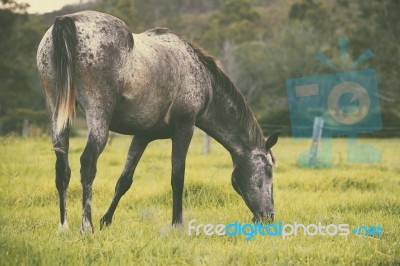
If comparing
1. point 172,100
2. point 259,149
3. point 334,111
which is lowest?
point 334,111

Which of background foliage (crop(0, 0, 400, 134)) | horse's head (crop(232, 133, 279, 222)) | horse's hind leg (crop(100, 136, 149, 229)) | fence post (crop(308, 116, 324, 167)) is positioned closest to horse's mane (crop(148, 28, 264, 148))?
horse's head (crop(232, 133, 279, 222))

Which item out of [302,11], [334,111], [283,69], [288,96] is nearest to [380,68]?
[334,111]

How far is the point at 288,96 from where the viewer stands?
3881 cm

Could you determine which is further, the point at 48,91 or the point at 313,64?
the point at 313,64

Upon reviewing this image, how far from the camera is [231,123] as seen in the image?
575cm

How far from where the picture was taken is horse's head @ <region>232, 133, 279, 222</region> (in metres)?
5.69

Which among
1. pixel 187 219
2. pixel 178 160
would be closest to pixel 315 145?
pixel 187 219

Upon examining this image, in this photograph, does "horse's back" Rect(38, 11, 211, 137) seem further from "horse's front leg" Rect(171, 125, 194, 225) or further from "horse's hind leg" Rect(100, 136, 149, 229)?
"horse's hind leg" Rect(100, 136, 149, 229)

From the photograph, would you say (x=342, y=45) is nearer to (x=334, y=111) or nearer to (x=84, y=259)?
(x=334, y=111)

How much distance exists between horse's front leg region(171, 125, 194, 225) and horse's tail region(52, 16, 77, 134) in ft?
4.35

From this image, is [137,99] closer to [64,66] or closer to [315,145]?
[64,66]

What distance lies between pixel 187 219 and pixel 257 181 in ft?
3.11

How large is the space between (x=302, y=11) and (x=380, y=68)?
25.7 m

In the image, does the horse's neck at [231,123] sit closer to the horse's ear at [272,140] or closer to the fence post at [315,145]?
the horse's ear at [272,140]
